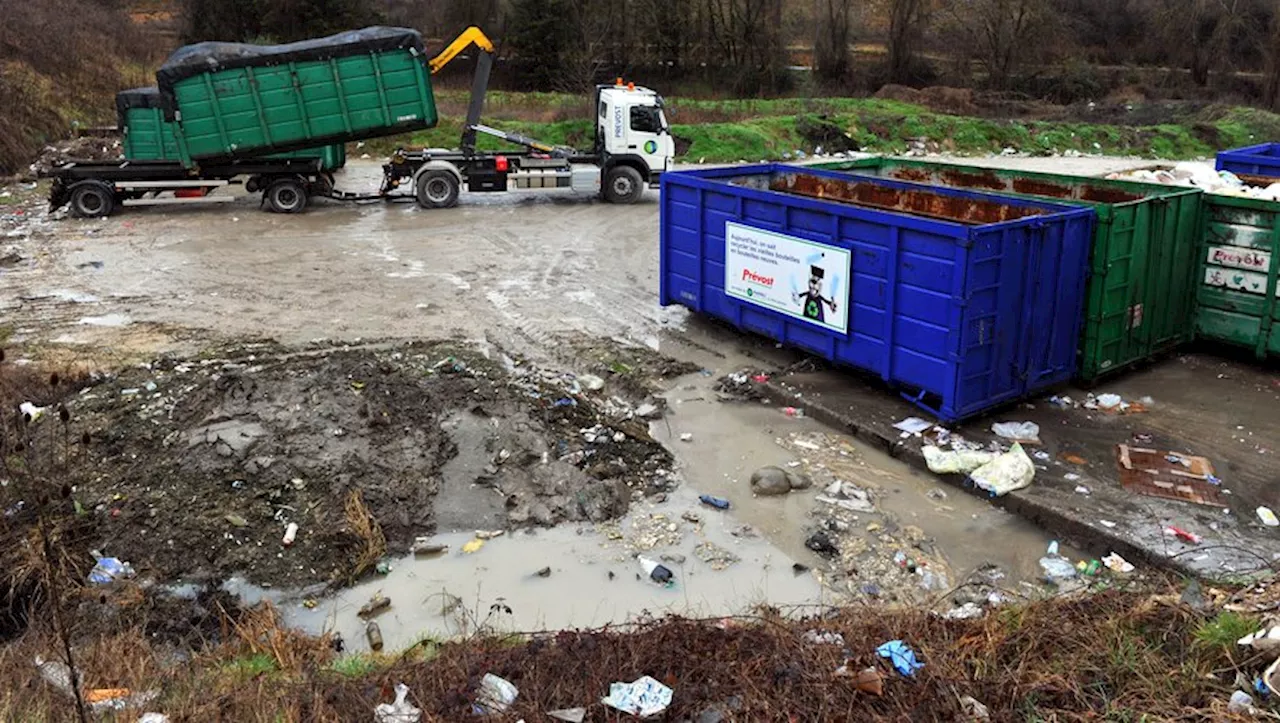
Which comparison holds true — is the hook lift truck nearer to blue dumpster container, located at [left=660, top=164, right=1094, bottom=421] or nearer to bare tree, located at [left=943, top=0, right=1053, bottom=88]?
blue dumpster container, located at [left=660, top=164, right=1094, bottom=421]

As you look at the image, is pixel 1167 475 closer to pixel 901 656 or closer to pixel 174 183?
pixel 901 656

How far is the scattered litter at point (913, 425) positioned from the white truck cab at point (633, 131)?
12.2 m

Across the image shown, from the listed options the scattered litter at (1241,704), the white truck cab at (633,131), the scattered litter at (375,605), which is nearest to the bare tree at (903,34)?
the white truck cab at (633,131)

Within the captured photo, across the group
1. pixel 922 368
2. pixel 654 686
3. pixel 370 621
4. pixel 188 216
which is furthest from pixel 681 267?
pixel 188 216

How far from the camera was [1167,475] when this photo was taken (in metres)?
7.04

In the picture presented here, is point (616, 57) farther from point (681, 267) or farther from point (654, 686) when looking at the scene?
point (654, 686)

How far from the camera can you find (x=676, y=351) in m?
10.2

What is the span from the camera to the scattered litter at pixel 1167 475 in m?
6.74

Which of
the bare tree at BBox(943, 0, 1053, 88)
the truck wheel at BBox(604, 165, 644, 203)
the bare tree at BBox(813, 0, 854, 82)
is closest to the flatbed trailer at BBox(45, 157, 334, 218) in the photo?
the truck wheel at BBox(604, 165, 644, 203)

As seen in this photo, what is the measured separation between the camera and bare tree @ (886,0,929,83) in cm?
4616

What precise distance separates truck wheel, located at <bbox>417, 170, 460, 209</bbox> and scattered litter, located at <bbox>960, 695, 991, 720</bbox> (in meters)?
16.0

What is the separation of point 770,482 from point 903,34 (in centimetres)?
4382

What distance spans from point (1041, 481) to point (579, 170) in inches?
534

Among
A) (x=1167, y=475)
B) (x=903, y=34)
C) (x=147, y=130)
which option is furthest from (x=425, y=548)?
(x=903, y=34)
